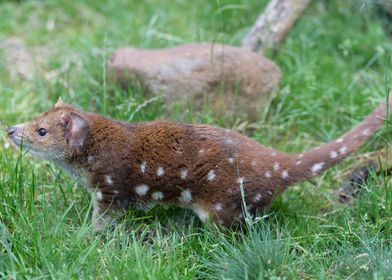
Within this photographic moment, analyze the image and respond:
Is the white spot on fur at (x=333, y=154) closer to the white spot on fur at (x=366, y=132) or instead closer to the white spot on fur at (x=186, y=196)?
the white spot on fur at (x=366, y=132)

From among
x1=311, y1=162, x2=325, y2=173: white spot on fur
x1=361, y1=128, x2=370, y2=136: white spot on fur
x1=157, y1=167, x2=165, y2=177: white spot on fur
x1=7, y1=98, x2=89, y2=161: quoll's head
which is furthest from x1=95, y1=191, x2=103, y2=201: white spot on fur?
x1=361, y1=128, x2=370, y2=136: white spot on fur

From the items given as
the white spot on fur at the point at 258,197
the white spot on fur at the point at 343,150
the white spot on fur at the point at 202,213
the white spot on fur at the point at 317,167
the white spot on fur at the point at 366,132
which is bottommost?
the white spot on fur at the point at 202,213

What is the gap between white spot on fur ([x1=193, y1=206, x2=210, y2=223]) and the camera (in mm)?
4605

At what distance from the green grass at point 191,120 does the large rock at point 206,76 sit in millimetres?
139

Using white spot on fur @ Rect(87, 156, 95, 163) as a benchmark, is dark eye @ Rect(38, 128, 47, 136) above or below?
above

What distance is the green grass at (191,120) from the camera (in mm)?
4023

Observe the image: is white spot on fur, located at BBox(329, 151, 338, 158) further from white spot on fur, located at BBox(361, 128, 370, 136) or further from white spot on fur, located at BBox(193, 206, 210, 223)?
Result: white spot on fur, located at BBox(193, 206, 210, 223)

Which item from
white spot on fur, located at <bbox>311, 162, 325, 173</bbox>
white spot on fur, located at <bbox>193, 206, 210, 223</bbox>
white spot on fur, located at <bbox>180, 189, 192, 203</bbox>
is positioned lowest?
white spot on fur, located at <bbox>193, 206, 210, 223</bbox>

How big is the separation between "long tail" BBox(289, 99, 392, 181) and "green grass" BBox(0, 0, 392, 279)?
0.18 meters

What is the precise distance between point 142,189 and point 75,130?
2.06 ft

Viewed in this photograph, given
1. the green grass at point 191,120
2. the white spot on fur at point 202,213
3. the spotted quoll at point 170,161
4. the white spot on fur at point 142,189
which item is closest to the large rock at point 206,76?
the green grass at point 191,120

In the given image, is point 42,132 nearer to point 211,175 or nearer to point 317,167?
point 211,175

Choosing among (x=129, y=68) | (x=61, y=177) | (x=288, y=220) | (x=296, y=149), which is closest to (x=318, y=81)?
(x=296, y=149)

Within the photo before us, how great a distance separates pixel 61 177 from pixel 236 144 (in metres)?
1.54
